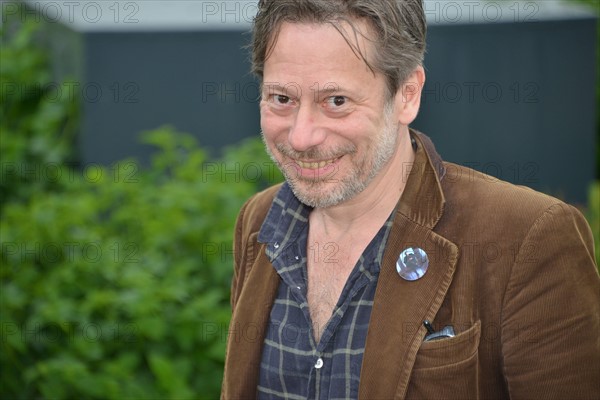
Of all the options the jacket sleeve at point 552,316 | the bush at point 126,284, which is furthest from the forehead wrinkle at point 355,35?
the bush at point 126,284

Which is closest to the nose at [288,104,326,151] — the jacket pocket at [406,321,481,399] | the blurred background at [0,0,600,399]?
the jacket pocket at [406,321,481,399]

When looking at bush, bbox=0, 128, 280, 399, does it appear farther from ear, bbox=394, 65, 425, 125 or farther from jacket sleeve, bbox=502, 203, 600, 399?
jacket sleeve, bbox=502, 203, 600, 399

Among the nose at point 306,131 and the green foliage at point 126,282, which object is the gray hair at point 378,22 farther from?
the green foliage at point 126,282

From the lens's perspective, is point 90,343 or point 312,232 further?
point 90,343

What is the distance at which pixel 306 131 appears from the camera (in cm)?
243

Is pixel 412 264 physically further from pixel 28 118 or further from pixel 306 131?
pixel 28 118

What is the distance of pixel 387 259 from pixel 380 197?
8.2 inches

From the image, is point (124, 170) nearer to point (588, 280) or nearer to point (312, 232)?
point (312, 232)

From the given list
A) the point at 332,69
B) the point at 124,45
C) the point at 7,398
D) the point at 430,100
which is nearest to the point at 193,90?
the point at 124,45

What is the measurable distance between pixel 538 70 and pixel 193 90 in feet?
7.65

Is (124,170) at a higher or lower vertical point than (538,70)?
lower

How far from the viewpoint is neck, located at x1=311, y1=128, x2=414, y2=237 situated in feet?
8.48

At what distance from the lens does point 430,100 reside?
6.24 metres

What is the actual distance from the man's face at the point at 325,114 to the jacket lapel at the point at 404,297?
0.15 m
